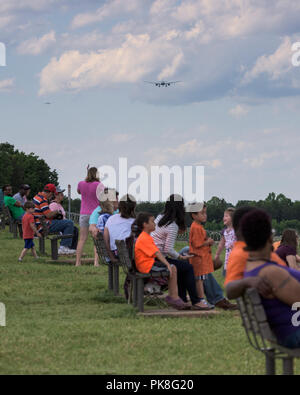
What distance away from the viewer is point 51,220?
1831 cm

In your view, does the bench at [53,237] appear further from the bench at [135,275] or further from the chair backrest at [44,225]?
the bench at [135,275]

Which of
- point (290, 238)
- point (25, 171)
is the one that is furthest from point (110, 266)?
point (25, 171)

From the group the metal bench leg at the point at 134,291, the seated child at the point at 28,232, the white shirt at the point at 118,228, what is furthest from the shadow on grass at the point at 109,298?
the seated child at the point at 28,232

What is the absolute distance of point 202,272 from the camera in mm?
10914

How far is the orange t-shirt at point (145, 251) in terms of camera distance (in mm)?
10094

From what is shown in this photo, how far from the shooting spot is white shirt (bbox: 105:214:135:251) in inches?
464

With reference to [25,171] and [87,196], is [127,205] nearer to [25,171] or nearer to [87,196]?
[87,196]

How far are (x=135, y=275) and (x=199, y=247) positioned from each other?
46.4 inches

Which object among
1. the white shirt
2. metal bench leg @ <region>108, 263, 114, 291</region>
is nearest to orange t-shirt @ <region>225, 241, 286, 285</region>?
the white shirt

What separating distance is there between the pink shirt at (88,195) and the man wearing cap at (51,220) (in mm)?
2188

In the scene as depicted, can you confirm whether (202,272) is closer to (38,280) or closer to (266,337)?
(38,280)

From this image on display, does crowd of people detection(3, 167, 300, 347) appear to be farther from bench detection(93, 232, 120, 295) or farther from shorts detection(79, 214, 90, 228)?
bench detection(93, 232, 120, 295)

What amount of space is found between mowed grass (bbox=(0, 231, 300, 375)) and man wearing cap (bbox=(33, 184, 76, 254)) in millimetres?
5671
